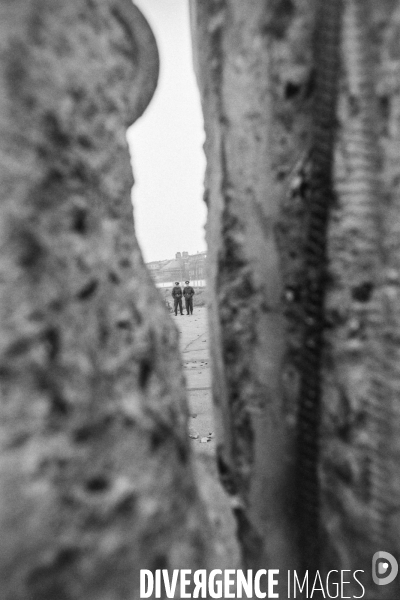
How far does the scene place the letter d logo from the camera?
0.38 metres

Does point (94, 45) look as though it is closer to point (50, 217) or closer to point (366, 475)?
point (50, 217)

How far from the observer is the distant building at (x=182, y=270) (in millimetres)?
15938

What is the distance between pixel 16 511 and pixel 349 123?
0.43 m

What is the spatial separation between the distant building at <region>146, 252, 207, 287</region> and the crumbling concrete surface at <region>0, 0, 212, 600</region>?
47.9ft

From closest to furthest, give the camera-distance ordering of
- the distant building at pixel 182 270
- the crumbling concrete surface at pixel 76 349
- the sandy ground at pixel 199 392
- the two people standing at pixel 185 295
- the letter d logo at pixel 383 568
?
the crumbling concrete surface at pixel 76 349, the letter d logo at pixel 383 568, the sandy ground at pixel 199 392, the two people standing at pixel 185 295, the distant building at pixel 182 270

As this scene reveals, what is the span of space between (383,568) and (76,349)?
36 cm

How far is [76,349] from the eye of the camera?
0.89ft

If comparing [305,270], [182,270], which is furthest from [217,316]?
[182,270]

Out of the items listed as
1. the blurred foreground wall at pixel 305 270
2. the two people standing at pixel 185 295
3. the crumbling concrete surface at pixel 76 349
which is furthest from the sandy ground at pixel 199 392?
the two people standing at pixel 185 295

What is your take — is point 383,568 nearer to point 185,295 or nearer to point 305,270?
point 305,270

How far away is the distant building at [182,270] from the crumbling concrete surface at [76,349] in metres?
14.6

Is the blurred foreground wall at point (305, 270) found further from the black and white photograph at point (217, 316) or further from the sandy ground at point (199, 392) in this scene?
the sandy ground at point (199, 392)

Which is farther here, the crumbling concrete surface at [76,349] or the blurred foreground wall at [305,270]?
the blurred foreground wall at [305,270]

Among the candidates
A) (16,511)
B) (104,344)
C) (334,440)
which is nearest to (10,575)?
(16,511)
